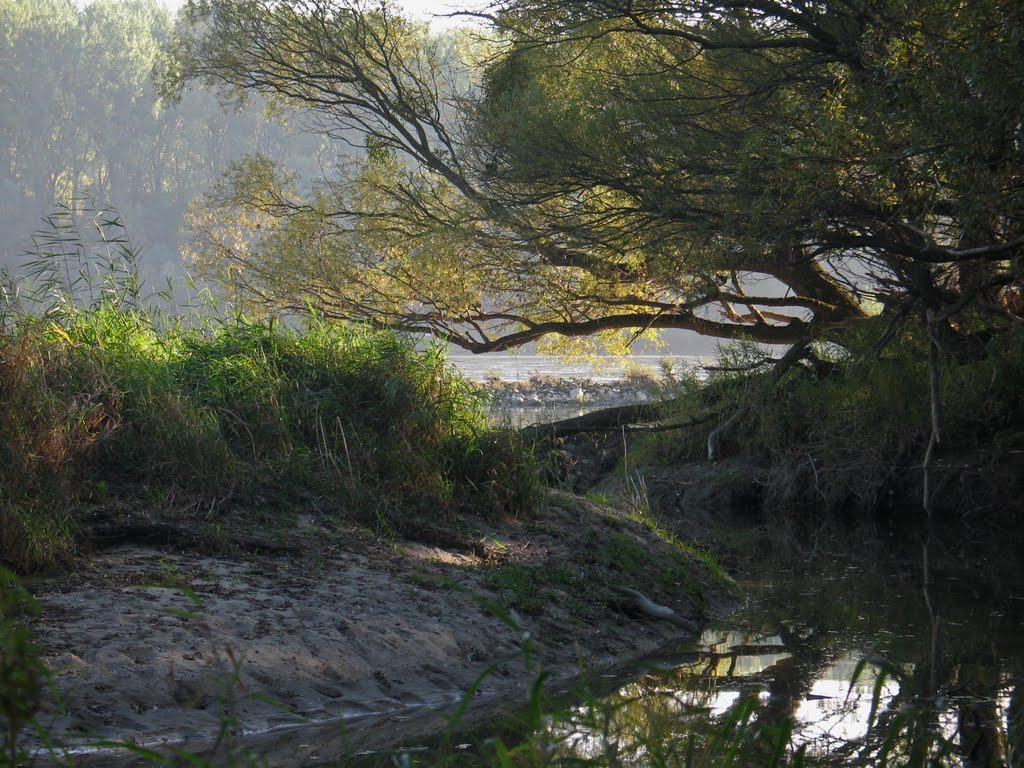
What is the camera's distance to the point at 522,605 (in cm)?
578

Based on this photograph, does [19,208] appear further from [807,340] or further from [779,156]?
[779,156]

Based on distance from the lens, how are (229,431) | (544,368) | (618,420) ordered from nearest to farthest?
(229,431) → (618,420) → (544,368)

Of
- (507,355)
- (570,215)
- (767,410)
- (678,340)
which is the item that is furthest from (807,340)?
(678,340)

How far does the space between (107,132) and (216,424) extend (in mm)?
55344

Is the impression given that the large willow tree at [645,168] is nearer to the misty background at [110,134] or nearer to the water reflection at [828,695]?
the water reflection at [828,695]

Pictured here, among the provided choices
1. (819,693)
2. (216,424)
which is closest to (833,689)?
(819,693)

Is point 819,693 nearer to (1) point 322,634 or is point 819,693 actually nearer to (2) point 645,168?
(1) point 322,634

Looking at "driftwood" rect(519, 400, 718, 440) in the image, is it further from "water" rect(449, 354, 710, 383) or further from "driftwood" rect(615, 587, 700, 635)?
"water" rect(449, 354, 710, 383)

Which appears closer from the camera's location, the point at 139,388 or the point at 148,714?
the point at 148,714

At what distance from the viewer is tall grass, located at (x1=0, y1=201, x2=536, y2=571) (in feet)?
17.5

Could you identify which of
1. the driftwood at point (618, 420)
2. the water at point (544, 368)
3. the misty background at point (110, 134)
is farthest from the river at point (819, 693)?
the misty background at point (110, 134)

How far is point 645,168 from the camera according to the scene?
993 cm

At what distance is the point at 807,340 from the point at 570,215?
143 inches

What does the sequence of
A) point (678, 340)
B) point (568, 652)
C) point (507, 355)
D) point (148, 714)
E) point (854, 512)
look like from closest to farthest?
point (148, 714), point (568, 652), point (854, 512), point (507, 355), point (678, 340)
